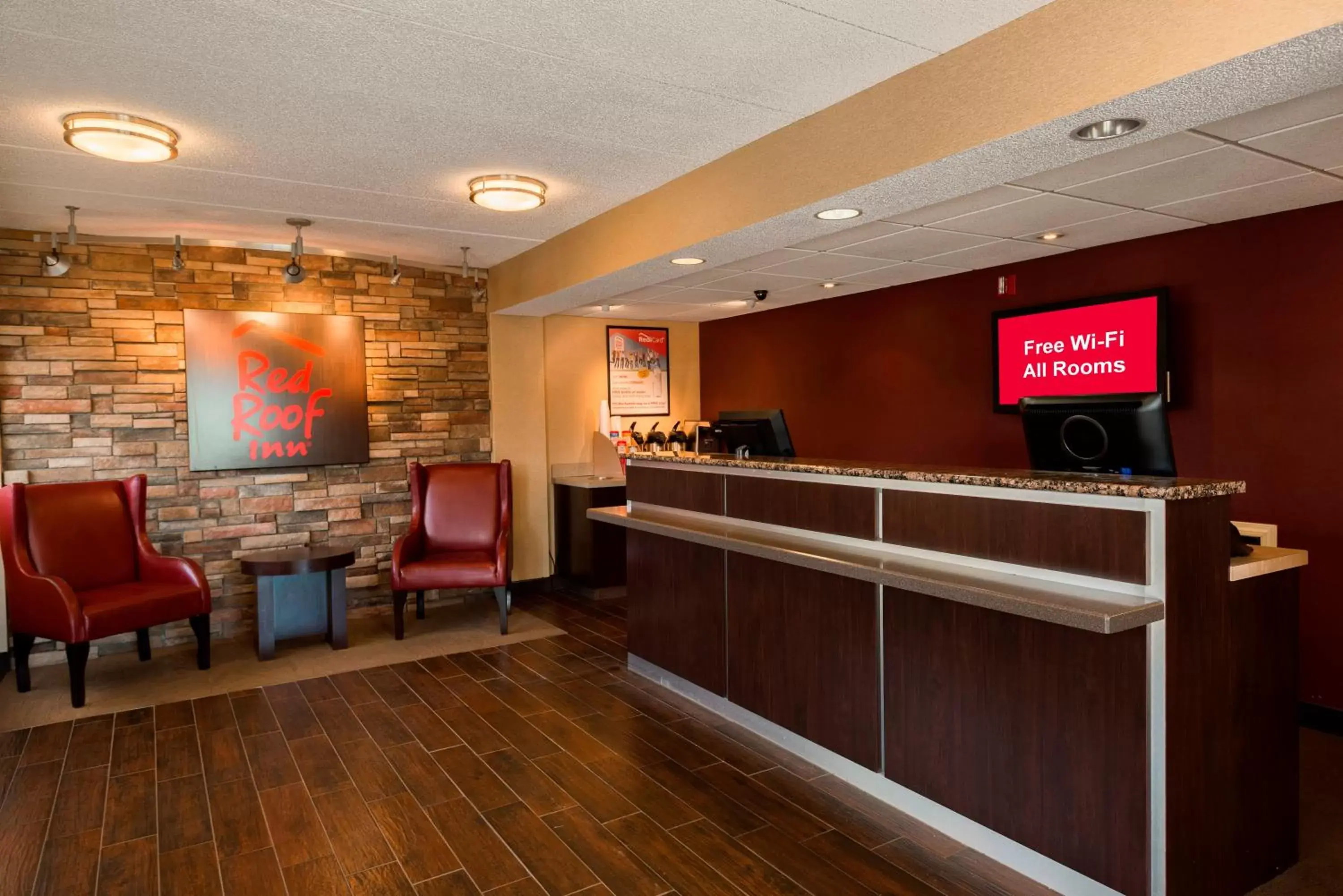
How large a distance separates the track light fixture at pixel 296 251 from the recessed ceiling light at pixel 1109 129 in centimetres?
412

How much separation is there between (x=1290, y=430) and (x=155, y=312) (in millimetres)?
6522

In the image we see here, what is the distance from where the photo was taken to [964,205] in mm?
3600

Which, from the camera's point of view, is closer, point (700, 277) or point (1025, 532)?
point (1025, 532)

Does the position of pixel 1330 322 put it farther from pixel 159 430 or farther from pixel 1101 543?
pixel 159 430

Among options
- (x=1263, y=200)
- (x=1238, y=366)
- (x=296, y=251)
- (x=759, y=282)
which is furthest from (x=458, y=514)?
(x=1263, y=200)

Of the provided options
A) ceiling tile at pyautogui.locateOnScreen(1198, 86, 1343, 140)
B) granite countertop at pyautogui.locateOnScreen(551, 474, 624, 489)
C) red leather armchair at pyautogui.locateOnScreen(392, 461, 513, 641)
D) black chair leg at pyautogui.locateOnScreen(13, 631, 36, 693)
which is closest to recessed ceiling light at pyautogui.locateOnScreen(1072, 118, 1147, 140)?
ceiling tile at pyautogui.locateOnScreen(1198, 86, 1343, 140)

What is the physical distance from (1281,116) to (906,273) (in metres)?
2.79

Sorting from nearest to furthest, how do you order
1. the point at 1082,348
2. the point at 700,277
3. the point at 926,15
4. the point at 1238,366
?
the point at 926,15 → the point at 1238,366 → the point at 1082,348 → the point at 700,277

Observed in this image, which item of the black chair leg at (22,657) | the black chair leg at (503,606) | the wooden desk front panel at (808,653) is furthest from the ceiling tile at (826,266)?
the black chair leg at (22,657)

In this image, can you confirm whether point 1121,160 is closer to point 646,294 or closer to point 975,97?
point 975,97

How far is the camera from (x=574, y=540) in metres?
6.70

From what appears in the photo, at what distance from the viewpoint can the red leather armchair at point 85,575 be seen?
4281 millimetres

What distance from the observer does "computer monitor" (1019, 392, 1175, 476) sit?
2.68 metres

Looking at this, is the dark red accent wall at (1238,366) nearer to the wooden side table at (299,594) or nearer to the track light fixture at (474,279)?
the track light fixture at (474,279)
